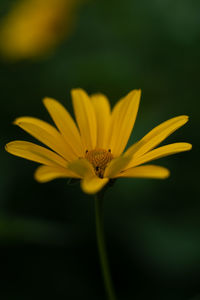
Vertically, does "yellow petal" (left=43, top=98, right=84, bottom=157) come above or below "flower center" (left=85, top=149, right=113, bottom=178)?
above

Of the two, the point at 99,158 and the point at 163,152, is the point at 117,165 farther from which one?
the point at 99,158

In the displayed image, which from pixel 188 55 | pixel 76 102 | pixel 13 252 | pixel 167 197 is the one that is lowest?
pixel 13 252

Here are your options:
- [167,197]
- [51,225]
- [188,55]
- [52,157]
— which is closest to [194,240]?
[167,197]

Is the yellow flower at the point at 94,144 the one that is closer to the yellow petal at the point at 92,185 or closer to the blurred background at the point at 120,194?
the yellow petal at the point at 92,185

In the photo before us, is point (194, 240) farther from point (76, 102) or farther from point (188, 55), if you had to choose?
point (188, 55)

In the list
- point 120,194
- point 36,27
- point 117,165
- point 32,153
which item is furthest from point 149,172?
point 36,27

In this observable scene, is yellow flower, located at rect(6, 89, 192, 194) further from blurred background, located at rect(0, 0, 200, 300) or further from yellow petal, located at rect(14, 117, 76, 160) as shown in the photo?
blurred background, located at rect(0, 0, 200, 300)

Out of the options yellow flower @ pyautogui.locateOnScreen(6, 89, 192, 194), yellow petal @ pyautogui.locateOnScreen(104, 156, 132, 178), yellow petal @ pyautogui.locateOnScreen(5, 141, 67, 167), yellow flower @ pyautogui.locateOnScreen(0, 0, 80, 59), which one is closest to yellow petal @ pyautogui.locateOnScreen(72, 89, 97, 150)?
yellow flower @ pyautogui.locateOnScreen(6, 89, 192, 194)

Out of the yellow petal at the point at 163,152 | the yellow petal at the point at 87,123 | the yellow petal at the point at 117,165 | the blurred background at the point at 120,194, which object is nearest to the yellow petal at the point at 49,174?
the yellow petal at the point at 117,165
